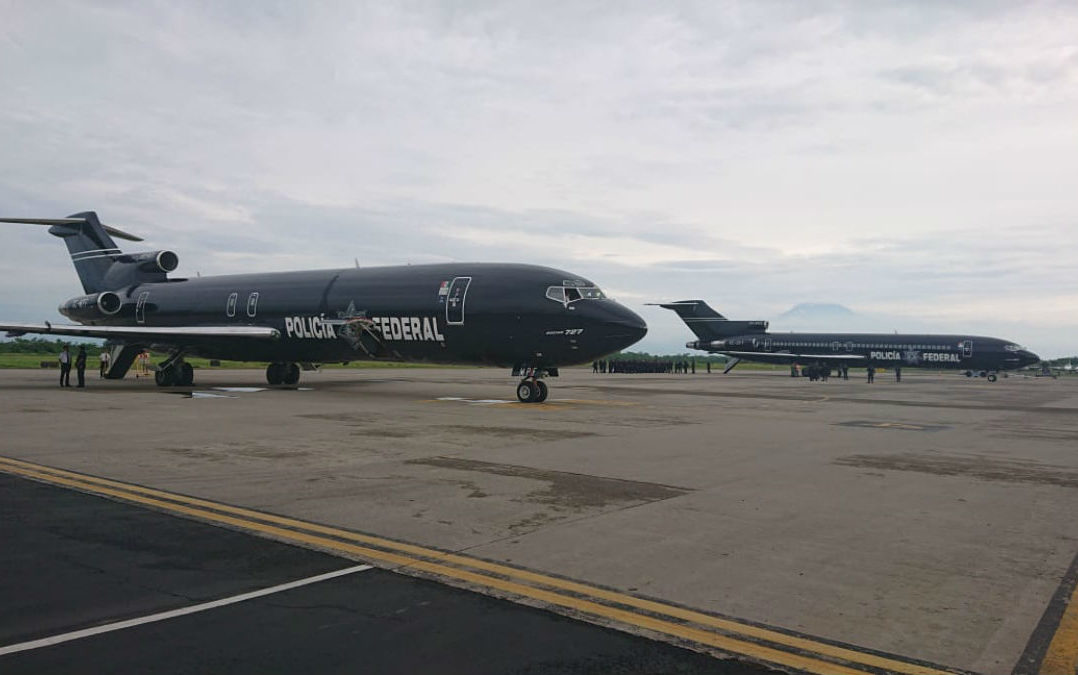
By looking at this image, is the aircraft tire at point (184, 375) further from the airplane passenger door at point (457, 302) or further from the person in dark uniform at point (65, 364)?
the airplane passenger door at point (457, 302)

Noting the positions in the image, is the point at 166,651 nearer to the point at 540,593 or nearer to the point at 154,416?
the point at 540,593

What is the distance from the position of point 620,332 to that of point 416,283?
24.3 feet

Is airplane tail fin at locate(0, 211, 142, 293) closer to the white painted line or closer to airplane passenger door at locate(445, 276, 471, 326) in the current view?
airplane passenger door at locate(445, 276, 471, 326)

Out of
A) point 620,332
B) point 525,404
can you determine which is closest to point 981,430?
point 620,332

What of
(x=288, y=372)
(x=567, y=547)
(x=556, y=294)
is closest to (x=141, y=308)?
(x=288, y=372)

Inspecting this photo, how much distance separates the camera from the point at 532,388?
22281mm

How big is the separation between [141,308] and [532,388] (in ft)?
65.2

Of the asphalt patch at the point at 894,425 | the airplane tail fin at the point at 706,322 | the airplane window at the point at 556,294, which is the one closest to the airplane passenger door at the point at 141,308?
the airplane window at the point at 556,294

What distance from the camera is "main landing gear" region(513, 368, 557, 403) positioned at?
73.0 ft

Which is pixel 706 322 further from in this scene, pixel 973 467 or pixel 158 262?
pixel 973 467

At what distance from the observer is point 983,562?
19.0ft

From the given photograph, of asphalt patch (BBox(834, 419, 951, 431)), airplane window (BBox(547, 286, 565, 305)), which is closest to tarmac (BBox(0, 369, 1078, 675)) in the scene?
asphalt patch (BBox(834, 419, 951, 431))

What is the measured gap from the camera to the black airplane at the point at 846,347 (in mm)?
56812

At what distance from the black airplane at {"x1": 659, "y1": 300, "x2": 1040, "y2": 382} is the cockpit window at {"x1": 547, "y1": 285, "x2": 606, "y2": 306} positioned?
147ft
